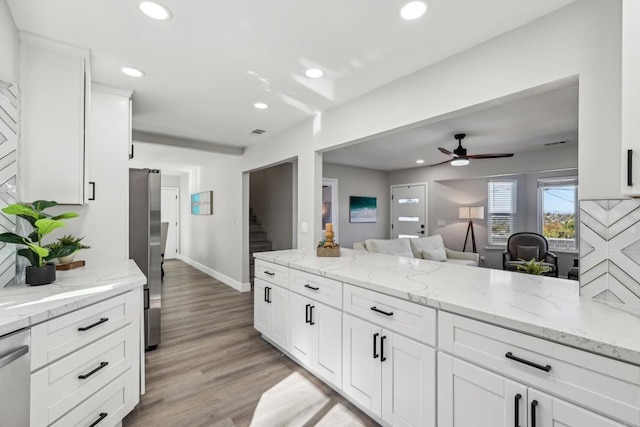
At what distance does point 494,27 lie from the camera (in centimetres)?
171

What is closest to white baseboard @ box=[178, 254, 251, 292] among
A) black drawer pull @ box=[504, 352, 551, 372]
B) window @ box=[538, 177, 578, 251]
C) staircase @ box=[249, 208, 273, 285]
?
staircase @ box=[249, 208, 273, 285]

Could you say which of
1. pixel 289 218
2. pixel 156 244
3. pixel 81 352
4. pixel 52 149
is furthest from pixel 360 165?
pixel 81 352

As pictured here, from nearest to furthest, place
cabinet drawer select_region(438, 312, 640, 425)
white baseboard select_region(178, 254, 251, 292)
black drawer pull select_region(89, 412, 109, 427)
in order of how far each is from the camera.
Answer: cabinet drawer select_region(438, 312, 640, 425), black drawer pull select_region(89, 412, 109, 427), white baseboard select_region(178, 254, 251, 292)

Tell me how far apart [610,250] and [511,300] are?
563mm

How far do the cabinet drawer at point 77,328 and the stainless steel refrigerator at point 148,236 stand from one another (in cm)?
126

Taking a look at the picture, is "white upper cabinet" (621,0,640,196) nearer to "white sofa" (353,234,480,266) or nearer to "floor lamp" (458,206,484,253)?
"white sofa" (353,234,480,266)

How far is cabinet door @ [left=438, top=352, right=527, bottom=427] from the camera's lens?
1.13 metres

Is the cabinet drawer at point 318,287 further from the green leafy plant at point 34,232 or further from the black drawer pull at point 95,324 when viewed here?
the green leafy plant at point 34,232

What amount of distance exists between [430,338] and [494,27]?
1.82 metres

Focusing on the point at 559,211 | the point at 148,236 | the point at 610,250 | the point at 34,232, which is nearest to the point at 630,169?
the point at 610,250

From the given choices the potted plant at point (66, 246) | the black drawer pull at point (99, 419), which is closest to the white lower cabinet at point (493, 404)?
the black drawer pull at point (99, 419)

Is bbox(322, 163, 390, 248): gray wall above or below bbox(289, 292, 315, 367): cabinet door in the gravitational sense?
above

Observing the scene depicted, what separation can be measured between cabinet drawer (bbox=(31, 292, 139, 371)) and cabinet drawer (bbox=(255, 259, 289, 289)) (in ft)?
3.75

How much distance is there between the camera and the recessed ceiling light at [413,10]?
154cm
